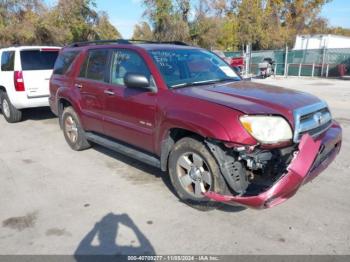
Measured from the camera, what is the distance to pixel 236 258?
124 inches

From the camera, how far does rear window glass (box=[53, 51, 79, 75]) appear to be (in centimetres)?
615

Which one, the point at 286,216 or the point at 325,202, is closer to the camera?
the point at 286,216

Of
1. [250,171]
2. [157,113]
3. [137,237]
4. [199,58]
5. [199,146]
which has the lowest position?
[137,237]

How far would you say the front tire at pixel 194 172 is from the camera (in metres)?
3.59

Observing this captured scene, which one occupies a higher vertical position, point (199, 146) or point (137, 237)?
point (199, 146)

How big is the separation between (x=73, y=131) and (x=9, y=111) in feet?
10.9

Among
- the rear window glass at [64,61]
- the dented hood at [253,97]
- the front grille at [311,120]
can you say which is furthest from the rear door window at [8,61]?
the front grille at [311,120]

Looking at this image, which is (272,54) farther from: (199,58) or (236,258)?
(236,258)

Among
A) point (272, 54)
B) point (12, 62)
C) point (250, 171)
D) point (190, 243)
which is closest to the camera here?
point (190, 243)

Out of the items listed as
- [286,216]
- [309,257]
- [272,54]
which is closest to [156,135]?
[286,216]

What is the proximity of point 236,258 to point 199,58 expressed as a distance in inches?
111

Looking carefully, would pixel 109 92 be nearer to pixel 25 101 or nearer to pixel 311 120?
pixel 311 120

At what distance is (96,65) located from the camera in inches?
213

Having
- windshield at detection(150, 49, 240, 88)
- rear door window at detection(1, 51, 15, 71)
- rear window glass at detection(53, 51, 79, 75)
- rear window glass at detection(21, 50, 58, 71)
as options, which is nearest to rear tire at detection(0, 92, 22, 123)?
rear door window at detection(1, 51, 15, 71)
